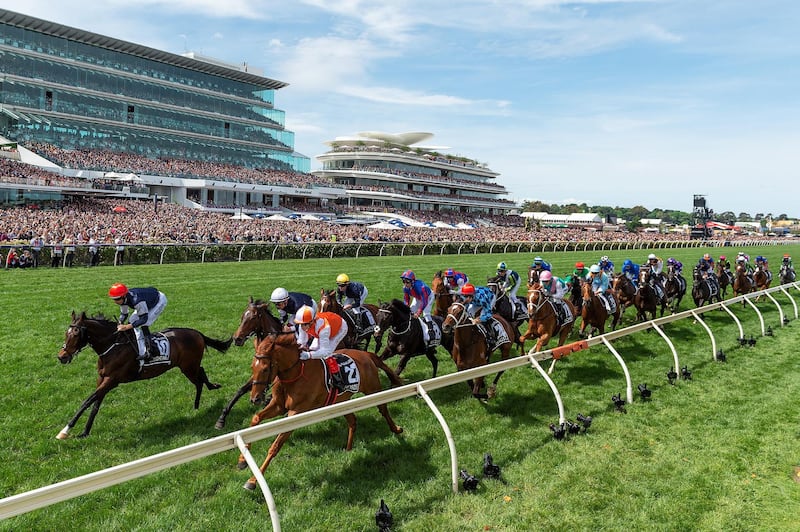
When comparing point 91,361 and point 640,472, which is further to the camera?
point 91,361

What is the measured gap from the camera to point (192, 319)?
10.8 meters

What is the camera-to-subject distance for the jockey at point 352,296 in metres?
7.91

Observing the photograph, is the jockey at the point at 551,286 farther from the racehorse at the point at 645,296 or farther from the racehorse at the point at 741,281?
the racehorse at the point at 741,281

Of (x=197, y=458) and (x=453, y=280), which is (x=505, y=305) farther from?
(x=197, y=458)

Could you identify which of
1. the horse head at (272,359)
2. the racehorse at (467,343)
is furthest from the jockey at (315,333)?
the racehorse at (467,343)

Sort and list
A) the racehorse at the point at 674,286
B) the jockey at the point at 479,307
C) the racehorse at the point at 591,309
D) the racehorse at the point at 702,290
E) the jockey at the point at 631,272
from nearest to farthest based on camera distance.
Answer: the jockey at the point at 479,307
the racehorse at the point at 591,309
the jockey at the point at 631,272
the racehorse at the point at 674,286
the racehorse at the point at 702,290

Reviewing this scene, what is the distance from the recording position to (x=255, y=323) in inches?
243

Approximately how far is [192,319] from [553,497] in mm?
8318

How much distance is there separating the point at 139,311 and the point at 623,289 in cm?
939

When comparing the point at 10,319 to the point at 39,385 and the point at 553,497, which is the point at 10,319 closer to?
the point at 39,385

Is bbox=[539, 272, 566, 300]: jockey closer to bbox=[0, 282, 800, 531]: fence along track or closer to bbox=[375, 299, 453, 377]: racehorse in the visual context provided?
bbox=[375, 299, 453, 377]: racehorse

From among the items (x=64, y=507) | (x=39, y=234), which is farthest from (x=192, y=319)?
(x=39, y=234)

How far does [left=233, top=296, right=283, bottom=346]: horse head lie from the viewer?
6055 millimetres

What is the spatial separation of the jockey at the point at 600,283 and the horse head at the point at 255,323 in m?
6.32
